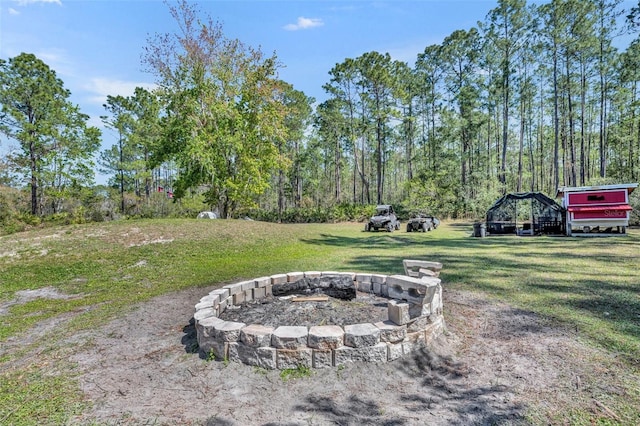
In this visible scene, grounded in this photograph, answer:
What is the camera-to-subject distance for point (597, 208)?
1202cm

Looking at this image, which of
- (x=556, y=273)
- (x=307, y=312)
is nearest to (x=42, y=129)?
(x=307, y=312)

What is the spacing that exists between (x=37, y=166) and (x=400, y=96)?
27.2 metres

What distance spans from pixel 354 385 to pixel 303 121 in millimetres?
31935

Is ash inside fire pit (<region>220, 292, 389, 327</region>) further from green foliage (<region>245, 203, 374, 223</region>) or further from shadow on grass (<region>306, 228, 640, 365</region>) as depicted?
green foliage (<region>245, 203, 374, 223</region>)

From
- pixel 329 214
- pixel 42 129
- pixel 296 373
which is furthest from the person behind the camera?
pixel 329 214

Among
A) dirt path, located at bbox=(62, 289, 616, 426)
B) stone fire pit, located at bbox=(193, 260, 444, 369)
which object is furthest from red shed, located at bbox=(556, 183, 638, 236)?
stone fire pit, located at bbox=(193, 260, 444, 369)

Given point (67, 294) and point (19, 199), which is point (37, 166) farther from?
point (67, 294)

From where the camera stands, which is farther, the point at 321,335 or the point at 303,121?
the point at 303,121

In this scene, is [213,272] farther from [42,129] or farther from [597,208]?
[42,129]

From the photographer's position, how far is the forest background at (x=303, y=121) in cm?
1537

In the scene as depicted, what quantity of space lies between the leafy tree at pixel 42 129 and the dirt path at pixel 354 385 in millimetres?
21569

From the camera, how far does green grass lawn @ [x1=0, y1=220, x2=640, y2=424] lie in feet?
10.1

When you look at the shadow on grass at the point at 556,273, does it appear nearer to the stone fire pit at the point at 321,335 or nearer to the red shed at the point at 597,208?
the red shed at the point at 597,208

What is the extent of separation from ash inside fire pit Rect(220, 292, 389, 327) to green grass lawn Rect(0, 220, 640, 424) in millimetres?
1841
